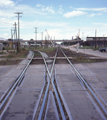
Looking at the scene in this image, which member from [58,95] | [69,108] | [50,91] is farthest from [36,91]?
[69,108]

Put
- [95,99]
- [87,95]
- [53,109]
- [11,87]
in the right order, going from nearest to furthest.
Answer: [53,109], [95,99], [87,95], [11,87]

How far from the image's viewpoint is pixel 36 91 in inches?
308

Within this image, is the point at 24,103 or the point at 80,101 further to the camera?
the point at 80,101

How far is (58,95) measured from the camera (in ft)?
23.7

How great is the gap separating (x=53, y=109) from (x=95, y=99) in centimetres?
187

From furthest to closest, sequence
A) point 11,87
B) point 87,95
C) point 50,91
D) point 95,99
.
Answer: point 11,87, point 50,91, point 87,95, point 95,99

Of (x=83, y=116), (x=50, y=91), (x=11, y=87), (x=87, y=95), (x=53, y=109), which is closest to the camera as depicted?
(x=83, y=116)

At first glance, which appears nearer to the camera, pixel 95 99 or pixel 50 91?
pixel 95 99

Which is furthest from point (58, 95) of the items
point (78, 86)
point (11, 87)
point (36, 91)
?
point (11, 87)

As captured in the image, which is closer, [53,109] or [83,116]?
[83,116]

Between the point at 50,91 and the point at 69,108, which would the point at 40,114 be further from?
the point at 50,91

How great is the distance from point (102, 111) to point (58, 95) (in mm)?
2110

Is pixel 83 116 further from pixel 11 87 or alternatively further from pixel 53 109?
pixel 11 87

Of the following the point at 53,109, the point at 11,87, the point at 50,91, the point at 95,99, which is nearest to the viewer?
the point at 53,109
